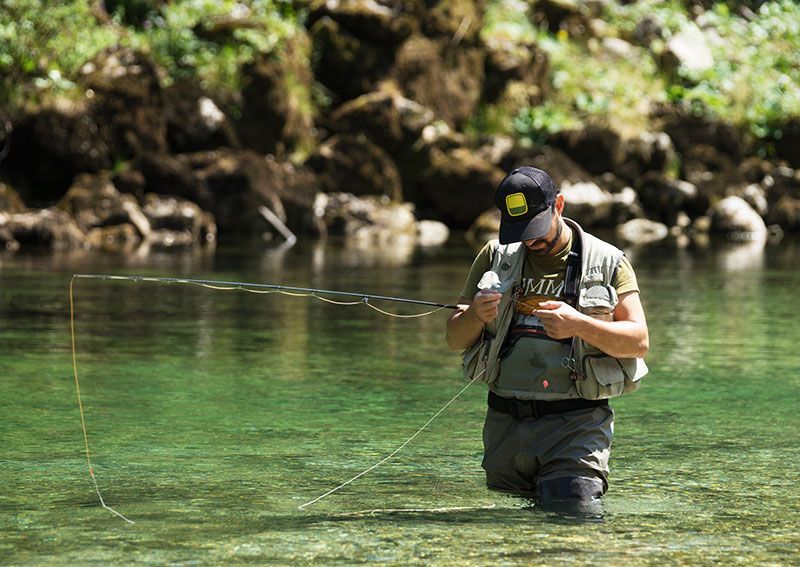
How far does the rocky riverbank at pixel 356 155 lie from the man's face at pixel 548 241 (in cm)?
1990

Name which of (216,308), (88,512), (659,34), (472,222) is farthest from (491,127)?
(88,512)

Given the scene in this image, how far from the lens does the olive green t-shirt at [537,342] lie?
552cm

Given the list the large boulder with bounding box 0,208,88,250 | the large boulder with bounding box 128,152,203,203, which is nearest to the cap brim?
the large boulder with bounding box 0,208,88,250

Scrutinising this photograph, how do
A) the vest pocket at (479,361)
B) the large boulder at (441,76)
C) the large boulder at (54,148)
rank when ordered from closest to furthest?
the vest pocket at (479,361) → the large boulder at (54,148) → the large boulder at (441,76)

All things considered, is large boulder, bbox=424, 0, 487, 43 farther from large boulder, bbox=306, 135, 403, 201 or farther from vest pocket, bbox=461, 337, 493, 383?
vest pocket, bbox=461, 337, 493, 383

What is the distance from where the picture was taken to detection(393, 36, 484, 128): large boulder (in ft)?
117

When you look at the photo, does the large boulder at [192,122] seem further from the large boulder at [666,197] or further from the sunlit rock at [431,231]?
the large boulder at [666,197]

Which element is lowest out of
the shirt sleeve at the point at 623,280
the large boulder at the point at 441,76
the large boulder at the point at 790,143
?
the shirt sleeve at the point at 623,280

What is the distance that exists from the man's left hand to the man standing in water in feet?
0.05

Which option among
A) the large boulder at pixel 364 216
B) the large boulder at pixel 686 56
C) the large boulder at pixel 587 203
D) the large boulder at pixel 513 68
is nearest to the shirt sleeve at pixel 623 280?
the large boulder at pixel 364 216

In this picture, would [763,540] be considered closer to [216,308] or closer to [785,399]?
[785,399]

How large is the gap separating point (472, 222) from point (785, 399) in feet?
81.3

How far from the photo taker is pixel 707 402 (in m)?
9.05

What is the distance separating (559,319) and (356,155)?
27.8 m
